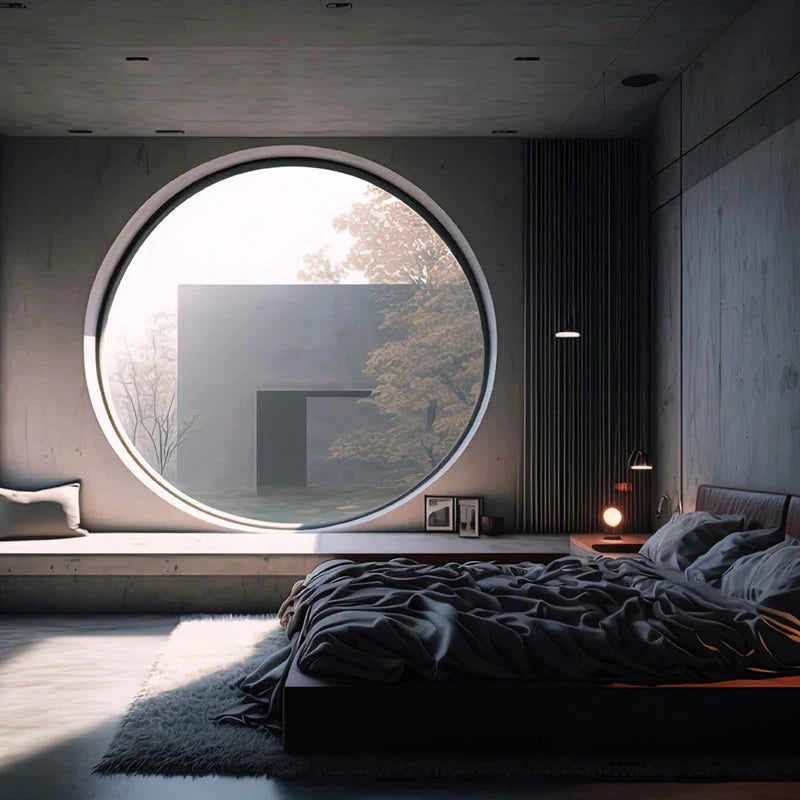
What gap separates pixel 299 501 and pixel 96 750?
46.3ft

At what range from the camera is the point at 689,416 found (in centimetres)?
507

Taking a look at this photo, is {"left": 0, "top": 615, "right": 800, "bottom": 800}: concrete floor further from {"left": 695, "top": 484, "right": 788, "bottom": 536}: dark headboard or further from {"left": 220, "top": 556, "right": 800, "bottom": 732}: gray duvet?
{"left": 695, "top": 484, "right": 788, "bottom": 536}: dark headboard

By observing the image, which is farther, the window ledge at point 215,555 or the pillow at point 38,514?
the pillow at point 38,514

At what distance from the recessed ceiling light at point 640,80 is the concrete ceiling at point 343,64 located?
5 cm

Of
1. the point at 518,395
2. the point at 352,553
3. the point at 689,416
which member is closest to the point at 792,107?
the point at 689,416

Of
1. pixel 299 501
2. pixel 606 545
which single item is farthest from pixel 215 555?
pixel 299 501

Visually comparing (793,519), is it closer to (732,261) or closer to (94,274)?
(732,261)

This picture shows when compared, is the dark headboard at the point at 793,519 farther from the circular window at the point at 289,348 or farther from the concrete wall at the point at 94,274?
the circular window at the point at 289,348

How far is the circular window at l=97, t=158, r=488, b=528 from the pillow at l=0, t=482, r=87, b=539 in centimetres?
1019

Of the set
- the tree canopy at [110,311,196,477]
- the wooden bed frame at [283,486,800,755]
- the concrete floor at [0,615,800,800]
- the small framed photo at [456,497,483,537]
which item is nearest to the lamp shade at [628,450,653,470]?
the small framed photo at [456,497,483,537]

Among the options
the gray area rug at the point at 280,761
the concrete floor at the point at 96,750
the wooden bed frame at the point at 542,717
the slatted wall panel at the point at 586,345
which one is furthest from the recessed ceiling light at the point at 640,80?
the concrete floor at the point at 96,750

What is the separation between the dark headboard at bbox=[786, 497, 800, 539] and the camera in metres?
3.57

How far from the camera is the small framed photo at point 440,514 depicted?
19.5 ft

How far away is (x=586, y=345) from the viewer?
5.94 m
